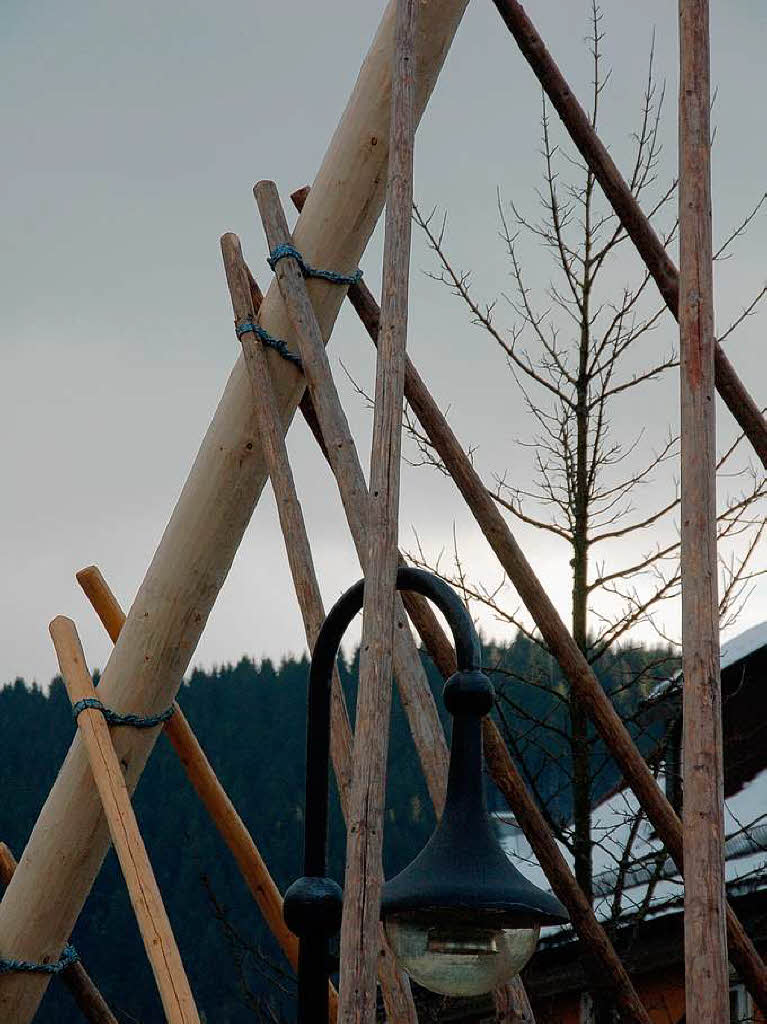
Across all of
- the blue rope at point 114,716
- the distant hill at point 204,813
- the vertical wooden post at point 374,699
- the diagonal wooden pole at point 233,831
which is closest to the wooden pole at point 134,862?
the blue rope at point 114,716

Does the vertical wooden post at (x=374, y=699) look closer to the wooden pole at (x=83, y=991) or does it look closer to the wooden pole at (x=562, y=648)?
the wooden pole at (x=562, y=648)

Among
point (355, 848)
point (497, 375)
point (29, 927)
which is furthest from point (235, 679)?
point (355, 848)

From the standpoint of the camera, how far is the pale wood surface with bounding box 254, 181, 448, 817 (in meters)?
3.20

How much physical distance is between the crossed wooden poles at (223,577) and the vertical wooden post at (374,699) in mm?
712

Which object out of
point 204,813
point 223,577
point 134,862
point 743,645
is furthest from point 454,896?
point 204,813

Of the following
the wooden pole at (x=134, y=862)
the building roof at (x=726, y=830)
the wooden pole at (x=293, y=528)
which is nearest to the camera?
the wooden pole at (x=134, y=862)

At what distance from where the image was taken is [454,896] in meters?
2.00

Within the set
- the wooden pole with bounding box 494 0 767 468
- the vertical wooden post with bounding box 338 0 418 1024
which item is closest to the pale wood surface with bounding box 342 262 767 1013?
the wooden pole with bounding box 494 0 767 468

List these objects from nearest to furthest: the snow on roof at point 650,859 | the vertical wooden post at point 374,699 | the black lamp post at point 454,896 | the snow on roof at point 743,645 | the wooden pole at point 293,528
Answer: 1. the black lamp post at point 454,896
2. the vertical wooden post at point 374,699
3. the wooden pole at point 293,528
4. the snow on roof at point 650,859
5. the snow on roof at point 743,645

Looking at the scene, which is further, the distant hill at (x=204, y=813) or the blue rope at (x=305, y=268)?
the distant hill at (x=204, y=813)

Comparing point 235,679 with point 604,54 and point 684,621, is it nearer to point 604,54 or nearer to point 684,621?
point 604,54

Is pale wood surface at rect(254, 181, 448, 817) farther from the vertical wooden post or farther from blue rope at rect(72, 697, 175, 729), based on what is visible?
blue rope at rect(72, 697, 175, 729)

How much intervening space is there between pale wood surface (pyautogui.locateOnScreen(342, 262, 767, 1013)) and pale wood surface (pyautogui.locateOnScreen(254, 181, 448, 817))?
0.34 m

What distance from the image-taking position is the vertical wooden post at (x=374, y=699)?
7.83 feet
